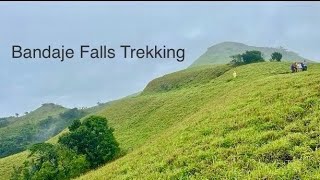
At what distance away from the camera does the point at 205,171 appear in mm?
17062

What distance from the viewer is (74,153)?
3925 centimetres

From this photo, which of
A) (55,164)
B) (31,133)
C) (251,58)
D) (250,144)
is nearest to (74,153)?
(55,164)

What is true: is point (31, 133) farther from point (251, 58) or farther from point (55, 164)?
point (55, 164)

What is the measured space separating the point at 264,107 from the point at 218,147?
7.41 metres

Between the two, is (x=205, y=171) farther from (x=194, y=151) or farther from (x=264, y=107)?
(x=264, y=107)

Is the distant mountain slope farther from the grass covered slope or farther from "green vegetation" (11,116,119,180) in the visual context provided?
the grass covered slope

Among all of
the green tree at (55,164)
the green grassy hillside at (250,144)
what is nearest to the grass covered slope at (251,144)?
the green grassy hillside at (250,144)

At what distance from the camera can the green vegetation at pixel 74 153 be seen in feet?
120

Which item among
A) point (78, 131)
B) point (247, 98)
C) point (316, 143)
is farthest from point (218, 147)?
point (78, 131)

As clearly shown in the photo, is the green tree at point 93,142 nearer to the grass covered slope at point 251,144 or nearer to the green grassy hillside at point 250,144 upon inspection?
the green grassy hillside at point 250,144

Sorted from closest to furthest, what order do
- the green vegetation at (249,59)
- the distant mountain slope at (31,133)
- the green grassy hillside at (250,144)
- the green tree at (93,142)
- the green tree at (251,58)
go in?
1. the green grassy hillside at (250,144)
2. the green tree at (93,142)
3. the green vegetation at (249,59)
4. the green tree at (251,58)
5. the distant mountain slope at (31,133)

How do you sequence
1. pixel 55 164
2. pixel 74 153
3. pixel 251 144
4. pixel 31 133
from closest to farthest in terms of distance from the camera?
1. pixel 251 144
2. pixel 55 164
3. pixel 74 153
4. pixel 31 133

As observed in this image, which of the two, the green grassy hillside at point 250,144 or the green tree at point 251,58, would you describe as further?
the green tree at point 251,58

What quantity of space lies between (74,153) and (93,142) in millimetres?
2712
